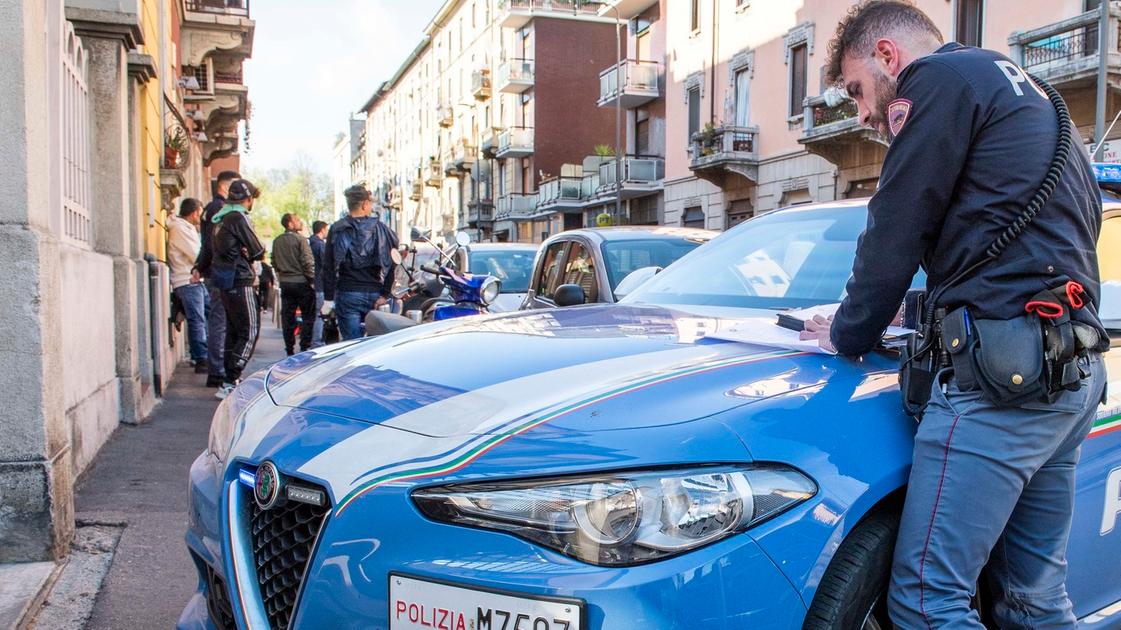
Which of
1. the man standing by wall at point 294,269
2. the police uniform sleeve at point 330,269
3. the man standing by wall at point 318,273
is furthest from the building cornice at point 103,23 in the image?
the man standing by wall at point 318,273

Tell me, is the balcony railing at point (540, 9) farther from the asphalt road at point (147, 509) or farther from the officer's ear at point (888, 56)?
the officer's ear at point (888, 56)

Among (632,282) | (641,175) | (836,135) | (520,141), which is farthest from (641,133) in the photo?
(632,282)

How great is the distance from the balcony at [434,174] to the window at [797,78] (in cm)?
4010

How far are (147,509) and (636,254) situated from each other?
12.7 feet

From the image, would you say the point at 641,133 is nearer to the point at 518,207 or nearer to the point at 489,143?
the point at 518,207

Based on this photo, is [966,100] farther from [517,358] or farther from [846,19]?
[517,358]

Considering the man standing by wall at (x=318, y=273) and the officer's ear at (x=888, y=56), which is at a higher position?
the officer's ear at (x=888, y=56)

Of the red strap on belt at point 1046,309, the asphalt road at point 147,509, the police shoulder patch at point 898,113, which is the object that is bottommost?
the asphalt road at point 147,509

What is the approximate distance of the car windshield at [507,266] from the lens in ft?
35.5

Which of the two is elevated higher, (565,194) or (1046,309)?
(565,194)

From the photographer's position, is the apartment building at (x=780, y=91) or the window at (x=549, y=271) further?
the apartment building at (x=780, y=91)

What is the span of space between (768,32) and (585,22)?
22.2 meters

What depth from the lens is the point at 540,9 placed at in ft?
151

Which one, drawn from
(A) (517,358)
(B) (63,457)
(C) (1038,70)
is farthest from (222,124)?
(A) (517,358)
